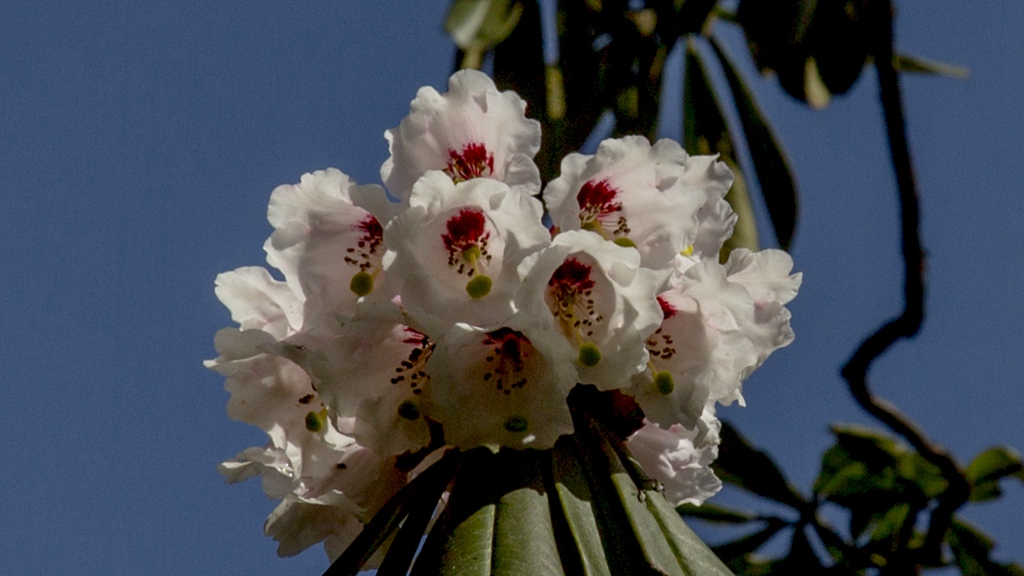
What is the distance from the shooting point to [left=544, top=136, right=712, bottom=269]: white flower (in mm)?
958

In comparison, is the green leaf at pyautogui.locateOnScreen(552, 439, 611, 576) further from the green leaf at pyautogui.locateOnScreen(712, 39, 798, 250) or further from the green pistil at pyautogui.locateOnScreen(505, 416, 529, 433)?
the green leaf at pyautogui.locateOnScreen(712, 39, 798, 250)

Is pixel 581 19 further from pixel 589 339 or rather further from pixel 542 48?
pixel 589 339

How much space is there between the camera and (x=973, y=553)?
2.28 metres

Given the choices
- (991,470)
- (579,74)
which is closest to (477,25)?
(579,74)

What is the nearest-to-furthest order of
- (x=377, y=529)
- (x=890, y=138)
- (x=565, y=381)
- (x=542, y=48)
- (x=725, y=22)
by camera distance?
(x=565, y=381)
(x=377, y=529)
(x=890, y=138)
(x=542, y=48)
(x=725, y=22)

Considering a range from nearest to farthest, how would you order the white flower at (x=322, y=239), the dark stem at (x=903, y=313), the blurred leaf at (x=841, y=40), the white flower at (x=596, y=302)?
the white flower at (x=596, y=302), the white flower at (x=322, y=239), the dark stem at (x=903, y=313), the blurred leaf at (x=841, y=40)

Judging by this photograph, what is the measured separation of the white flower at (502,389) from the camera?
887 mm

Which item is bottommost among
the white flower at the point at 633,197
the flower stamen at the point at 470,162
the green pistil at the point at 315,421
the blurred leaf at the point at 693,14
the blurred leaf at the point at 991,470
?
the green pistil at the point at 315,421

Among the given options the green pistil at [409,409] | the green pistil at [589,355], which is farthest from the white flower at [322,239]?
the green pistil at [589,355]

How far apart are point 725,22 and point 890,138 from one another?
1328 mm

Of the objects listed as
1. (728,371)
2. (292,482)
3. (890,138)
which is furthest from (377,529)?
(890,138)

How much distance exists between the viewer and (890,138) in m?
1.86

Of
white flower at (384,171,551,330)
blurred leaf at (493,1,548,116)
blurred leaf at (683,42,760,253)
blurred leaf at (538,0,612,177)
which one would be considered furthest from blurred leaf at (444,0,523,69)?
white flower at (384,171,551,330)

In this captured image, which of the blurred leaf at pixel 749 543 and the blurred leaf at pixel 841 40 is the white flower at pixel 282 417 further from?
the blurred leaf at pixel 841 40
